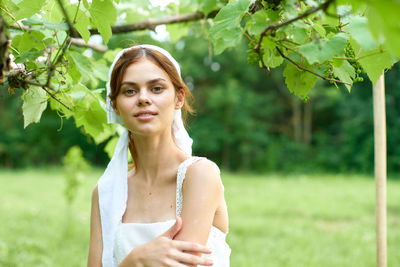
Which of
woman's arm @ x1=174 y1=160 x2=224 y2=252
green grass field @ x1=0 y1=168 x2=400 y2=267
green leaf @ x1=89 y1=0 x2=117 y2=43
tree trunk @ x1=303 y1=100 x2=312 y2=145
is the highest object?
tree trunk @ x1=303 y1=100 x2=312 y2=145

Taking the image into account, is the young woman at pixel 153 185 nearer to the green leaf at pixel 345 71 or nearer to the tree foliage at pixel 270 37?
the tree foliage at pixel 270 37

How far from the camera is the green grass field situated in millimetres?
5805

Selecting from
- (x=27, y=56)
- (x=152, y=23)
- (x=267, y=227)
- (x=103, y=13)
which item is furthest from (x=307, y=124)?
(x=27, y=56)

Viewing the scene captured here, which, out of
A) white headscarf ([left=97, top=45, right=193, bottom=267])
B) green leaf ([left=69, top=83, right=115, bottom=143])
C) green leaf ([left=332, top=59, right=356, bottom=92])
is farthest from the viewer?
green leaf ([left=69, top=83, right=115, bottom=143])

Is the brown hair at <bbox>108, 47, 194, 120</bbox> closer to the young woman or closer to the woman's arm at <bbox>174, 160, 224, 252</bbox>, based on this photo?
the young woman

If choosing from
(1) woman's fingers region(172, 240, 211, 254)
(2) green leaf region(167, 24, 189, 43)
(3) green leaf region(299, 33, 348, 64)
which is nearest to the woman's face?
(1) woman's fingers region(172, 240, 211, 254)

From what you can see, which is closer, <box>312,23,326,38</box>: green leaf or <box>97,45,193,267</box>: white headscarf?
<box>312,23,326,38</box>: green leaf

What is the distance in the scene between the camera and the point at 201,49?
24.7 m

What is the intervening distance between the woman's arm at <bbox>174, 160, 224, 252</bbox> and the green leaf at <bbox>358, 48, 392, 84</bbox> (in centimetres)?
68

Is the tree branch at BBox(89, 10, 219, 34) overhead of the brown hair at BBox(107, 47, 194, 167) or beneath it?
overhead

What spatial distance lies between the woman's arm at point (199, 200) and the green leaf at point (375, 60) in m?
0.68

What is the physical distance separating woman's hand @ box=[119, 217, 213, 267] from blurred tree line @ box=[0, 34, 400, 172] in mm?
20067

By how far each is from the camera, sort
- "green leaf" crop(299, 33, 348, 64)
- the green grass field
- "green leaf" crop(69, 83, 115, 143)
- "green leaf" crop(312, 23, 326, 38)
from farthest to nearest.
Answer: the green grass field, "green leaf" crop(69, 83, 115, 143), "green leaf" crop(312, 23, 326, 38), "green leaf" crop(299, 33, 348, 64)

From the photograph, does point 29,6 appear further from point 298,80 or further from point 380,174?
point 380,174
